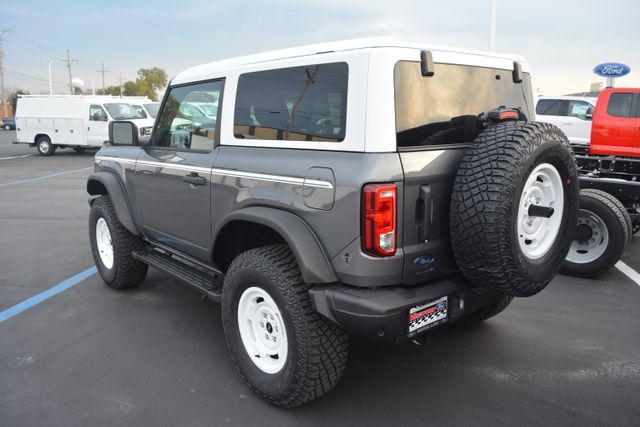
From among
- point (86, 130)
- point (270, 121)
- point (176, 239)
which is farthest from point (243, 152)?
point (86, 130)

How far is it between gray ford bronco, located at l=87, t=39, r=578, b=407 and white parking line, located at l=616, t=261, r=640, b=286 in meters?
2.80

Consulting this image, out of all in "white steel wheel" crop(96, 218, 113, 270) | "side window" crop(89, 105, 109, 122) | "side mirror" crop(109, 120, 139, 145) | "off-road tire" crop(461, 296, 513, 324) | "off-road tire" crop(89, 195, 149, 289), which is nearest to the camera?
"off-road tire" crop(461, 296, 513, 324)

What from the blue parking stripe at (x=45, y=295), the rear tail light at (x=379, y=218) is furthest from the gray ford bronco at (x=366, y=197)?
the blue parking stripe at (x=45, y=295)

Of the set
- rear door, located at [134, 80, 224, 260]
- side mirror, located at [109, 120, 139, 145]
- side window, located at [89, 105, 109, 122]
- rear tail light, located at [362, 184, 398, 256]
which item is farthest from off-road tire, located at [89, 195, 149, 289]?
side window, located at [89, 105, 109, 122]

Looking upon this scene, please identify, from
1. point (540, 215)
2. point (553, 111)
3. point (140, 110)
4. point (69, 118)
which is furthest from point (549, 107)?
point (69, 118)

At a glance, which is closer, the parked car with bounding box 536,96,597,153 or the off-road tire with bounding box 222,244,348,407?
the off-road tire with bounding box 222,244,348,407

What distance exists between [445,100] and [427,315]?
1.17 meters

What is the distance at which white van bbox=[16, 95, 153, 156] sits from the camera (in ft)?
61.3

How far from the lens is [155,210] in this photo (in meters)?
3.98

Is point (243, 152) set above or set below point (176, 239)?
above

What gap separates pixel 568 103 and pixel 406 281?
12308mm

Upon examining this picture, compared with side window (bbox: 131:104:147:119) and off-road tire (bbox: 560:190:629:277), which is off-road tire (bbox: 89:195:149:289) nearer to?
off-road tire (bbox: 560:190:629:277)

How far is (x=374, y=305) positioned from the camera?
7.90 ft

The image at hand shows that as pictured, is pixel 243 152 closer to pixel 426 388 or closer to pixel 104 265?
pixel 426 388
